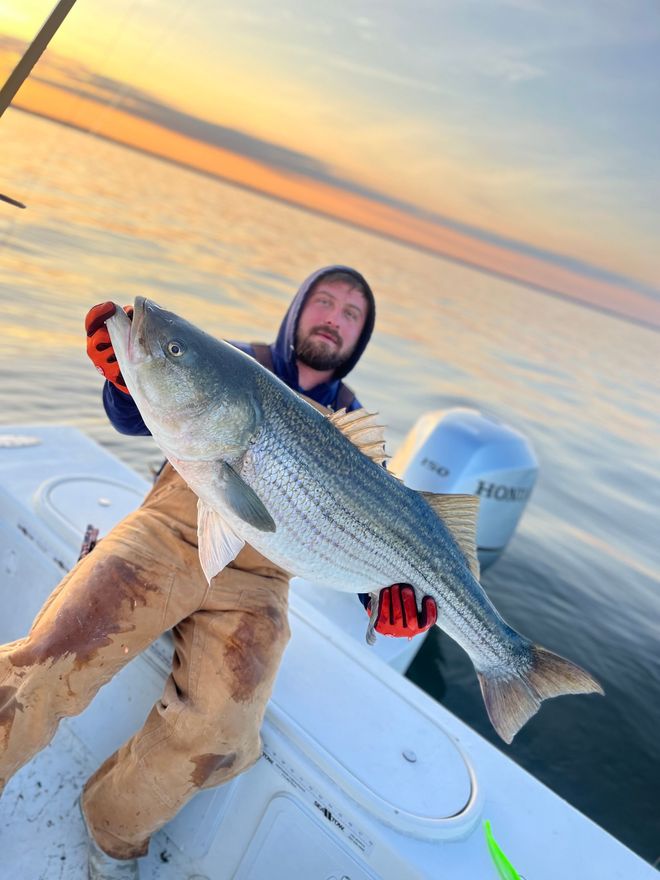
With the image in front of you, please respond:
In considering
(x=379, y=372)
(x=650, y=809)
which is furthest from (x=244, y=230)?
(x=650, y=809)

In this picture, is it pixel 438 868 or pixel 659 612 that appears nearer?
pixel 438 868

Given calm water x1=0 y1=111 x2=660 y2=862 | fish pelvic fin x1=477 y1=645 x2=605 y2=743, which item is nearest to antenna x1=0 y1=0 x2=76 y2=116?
calm water x1=0 y1=111 x2=660 y2=862

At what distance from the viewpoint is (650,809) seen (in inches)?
212

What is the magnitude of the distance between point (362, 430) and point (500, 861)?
1.85 metres

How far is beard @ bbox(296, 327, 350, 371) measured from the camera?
3.77m

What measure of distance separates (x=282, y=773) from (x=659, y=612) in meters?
8.19

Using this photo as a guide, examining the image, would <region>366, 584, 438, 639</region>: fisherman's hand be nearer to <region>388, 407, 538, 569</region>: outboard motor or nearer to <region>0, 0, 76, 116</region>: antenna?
<region>0, 0, 76, 116</region>: antenna

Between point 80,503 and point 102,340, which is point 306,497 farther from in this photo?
point 80,503

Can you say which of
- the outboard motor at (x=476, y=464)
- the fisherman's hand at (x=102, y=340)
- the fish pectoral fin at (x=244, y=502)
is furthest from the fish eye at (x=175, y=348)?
the outboard motor at (x=476, y=464)

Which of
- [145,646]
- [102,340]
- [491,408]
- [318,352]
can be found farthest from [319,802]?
[491,408]

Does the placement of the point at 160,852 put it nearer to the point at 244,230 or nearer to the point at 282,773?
the point at 282,773

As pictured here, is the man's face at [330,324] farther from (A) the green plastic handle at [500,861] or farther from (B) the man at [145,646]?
(A) the green plastic handle at [500,861]

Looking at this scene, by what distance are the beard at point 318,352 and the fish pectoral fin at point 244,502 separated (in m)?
1.57

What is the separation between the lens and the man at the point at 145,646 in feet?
8.20
